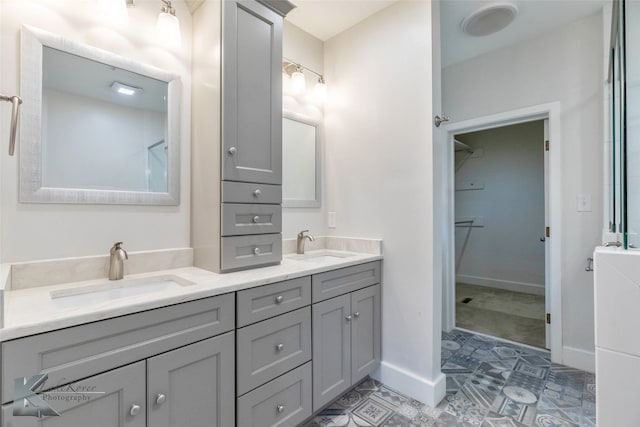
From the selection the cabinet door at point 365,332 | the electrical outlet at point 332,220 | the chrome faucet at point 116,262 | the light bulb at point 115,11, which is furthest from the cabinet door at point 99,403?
the electrical outlet at point 332,220

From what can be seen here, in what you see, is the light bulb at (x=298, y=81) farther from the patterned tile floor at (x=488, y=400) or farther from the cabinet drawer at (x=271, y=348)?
the patterned tile floor at (x=488, y=400)

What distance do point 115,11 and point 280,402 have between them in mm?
1955

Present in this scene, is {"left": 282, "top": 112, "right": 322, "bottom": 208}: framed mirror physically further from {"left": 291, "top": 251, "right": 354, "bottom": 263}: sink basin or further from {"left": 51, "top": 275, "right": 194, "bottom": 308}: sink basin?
{"left": 51, "top": 275, "right": 194, "bottom": 308}: sink basin

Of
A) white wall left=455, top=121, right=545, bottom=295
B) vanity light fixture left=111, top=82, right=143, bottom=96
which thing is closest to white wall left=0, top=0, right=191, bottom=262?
vanity light fixture left=111, top=82, right=143, bottom=96

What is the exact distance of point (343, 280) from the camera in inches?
68.9

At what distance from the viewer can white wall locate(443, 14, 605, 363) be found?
2129 mm

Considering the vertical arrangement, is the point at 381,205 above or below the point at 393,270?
above

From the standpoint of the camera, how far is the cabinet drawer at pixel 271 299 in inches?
50.0

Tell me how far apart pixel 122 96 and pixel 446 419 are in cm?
241

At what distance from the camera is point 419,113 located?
187cm

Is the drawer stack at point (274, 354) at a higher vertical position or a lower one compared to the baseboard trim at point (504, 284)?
higher

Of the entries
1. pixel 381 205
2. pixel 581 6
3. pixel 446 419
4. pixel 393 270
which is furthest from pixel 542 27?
pixel 446 419

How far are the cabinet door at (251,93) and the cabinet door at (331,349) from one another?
0.78m

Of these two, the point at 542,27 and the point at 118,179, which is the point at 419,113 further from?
the point at 118,179
